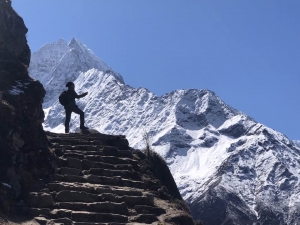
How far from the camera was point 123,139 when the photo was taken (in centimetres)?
2394

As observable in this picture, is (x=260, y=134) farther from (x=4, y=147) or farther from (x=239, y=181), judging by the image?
(x=4, y=147)

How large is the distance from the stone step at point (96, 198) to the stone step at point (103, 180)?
4.43ft

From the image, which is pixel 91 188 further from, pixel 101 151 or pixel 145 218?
pixel 101 151

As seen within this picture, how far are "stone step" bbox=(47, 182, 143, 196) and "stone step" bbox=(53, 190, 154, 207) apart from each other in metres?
0.37

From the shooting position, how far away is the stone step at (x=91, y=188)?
18266 millimetres

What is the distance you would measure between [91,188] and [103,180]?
1.26 meters

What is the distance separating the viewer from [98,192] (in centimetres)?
1836

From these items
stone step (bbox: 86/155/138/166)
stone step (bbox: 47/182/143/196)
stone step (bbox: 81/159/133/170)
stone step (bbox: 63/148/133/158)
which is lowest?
stone step (bbox: 47/182/143/196)

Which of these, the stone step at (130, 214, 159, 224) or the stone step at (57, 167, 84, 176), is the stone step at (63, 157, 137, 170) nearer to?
the stone step at (57, 167, 84, 176)

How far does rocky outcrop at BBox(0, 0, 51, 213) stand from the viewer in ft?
57.9

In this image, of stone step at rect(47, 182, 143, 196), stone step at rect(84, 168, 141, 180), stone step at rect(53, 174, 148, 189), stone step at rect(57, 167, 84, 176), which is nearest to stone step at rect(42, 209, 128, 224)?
stone step at rect(47, 182, 143, 196)

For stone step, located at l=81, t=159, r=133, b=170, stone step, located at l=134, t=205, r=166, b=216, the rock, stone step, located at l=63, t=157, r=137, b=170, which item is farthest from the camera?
stone step, located at l=81, t=159, r=133, b=170

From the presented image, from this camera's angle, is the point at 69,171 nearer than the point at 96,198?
No

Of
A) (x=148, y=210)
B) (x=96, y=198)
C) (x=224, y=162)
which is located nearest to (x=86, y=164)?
(x=96, y=198)
